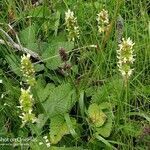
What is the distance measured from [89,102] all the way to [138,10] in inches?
27.4

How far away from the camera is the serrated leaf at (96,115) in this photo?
6.59 feet

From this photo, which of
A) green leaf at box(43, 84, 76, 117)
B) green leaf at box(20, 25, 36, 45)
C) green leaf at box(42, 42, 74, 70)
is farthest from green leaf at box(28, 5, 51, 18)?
green leaf at box(43, 84, 76, 117)

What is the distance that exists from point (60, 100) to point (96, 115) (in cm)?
17

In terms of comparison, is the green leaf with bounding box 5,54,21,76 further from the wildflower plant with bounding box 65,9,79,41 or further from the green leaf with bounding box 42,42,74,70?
the wildflower plant with bounding box 65,9,79,41

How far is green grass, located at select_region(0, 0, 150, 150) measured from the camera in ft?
6.53

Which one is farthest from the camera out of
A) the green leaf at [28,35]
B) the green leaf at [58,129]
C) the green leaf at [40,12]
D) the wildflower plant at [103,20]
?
the green leaf at [40,12]

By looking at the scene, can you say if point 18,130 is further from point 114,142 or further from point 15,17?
point 15,17

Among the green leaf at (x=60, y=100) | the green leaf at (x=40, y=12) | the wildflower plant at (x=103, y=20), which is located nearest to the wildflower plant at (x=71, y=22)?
the wildflower plant at (x=103, y=20)

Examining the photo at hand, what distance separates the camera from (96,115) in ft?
6.68

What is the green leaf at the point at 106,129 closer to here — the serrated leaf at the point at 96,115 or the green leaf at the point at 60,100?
the serrated leaf at the point at 96,115

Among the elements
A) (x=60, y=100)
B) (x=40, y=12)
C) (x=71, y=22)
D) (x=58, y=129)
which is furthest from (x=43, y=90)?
(x=40, y=12)

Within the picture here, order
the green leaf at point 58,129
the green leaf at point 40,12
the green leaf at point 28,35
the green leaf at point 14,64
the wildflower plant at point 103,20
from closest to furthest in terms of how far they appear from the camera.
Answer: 1. the green leaf at point 58,129
2. the wildflower plant at point 103,20
3. the green leaf at point 14,64
4. the green leaf at point 28,35
5. the green leaf at point 40,12

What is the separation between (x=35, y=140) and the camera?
190 cm

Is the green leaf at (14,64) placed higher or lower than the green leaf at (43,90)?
higher
